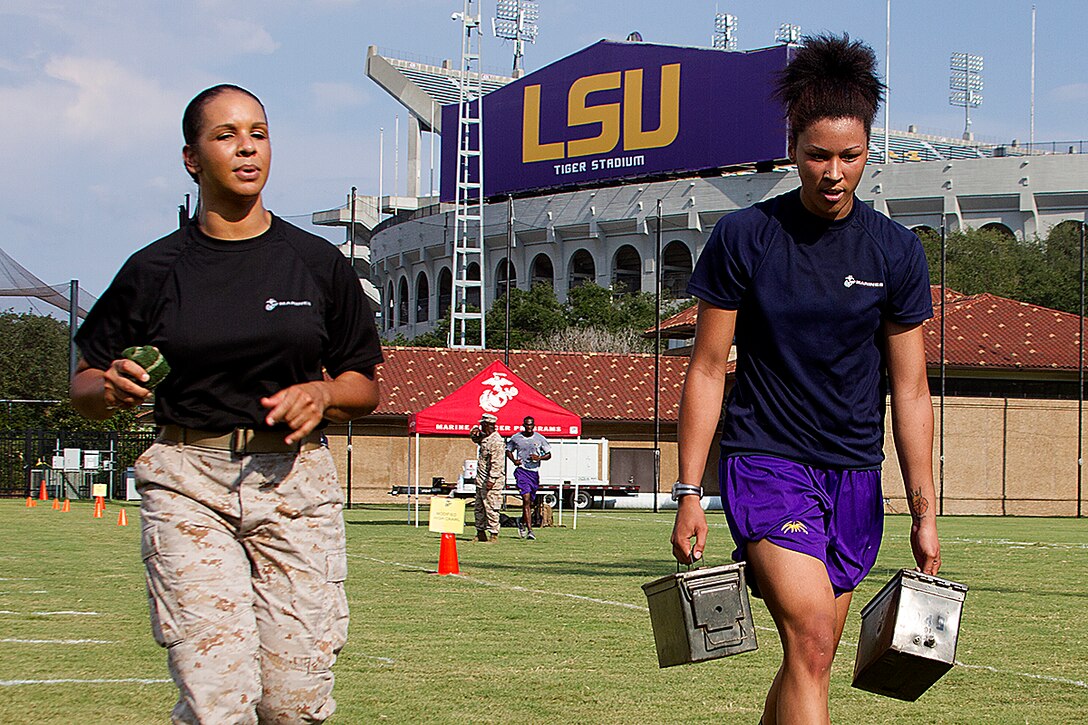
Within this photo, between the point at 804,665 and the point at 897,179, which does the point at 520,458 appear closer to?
the point at 804,665

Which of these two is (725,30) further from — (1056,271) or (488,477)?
(488,477)

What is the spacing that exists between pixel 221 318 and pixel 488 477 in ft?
63.0

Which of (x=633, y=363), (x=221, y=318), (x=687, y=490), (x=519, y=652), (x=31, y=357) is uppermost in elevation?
(x=31, y=357)

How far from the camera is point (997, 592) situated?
588 inches

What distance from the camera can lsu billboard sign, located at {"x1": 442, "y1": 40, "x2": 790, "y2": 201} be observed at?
254 ft

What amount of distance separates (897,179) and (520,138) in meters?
21.5

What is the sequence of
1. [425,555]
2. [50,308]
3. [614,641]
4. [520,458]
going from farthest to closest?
[50,308] < [520,458] < [425,555] < [614,641]

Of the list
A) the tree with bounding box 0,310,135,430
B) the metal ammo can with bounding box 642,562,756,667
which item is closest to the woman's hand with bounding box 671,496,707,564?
the metal ammo can with bounding box 642,562,756,667

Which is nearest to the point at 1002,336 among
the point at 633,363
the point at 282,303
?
the point at 633,363

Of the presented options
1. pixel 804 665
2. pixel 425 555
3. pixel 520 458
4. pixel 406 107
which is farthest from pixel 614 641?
pixel 406 107

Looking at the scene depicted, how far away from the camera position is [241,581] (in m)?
4.59

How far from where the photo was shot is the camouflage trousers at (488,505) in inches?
938

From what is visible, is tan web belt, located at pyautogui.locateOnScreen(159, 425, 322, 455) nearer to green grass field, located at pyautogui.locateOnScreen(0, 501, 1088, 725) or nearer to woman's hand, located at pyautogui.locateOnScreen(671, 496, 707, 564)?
woman's hand, located at pyautogui.locateOnScreen(671, 496, 707, 564)

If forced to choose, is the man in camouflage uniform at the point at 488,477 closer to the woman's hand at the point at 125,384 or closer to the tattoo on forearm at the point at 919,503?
the tattoo on forearm at the point at 919,503
